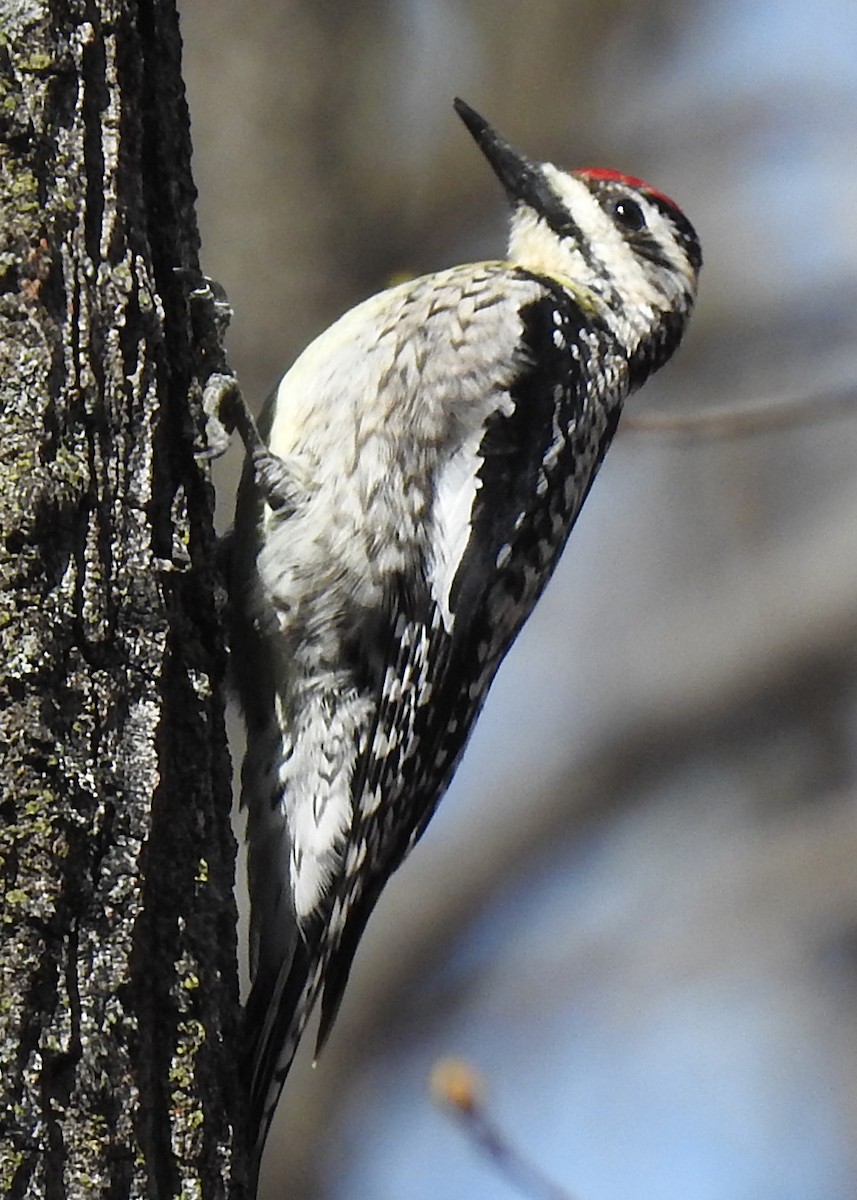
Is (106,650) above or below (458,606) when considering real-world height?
below

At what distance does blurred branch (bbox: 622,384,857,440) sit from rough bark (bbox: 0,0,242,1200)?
1.93 m

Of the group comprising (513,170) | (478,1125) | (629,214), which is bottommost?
(478,1125)

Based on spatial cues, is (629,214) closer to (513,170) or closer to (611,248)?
(611,248)

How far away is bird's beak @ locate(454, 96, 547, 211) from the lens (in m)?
4.56

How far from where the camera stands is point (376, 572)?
3.44m

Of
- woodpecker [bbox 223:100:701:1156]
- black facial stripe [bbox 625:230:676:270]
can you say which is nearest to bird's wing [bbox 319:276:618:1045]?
woodpecker [bbox 223:100:701:1156]

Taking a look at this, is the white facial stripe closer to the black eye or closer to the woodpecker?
the black eye

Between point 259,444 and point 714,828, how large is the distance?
16.6 ft

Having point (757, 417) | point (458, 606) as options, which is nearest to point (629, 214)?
point (757, 417)

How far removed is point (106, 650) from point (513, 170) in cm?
246

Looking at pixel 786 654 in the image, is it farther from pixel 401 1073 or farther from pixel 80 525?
pixel 80 525

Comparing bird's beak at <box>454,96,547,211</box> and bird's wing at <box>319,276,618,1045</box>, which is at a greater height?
bird's beak at <box>454,96,547,211</box>

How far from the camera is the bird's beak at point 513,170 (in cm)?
456

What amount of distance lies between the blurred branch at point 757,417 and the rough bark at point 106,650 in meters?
1.93
